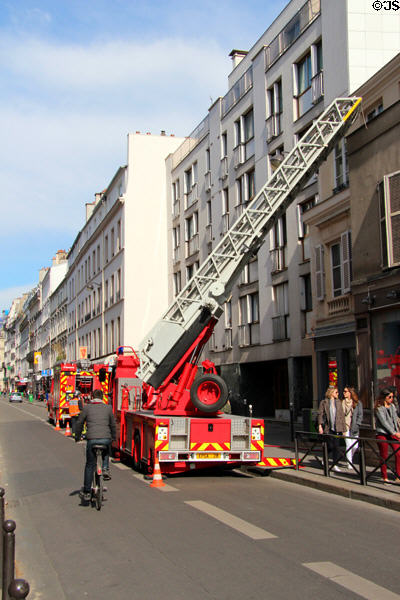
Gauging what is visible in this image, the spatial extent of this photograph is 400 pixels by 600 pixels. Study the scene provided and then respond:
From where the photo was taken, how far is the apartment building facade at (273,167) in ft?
66.2

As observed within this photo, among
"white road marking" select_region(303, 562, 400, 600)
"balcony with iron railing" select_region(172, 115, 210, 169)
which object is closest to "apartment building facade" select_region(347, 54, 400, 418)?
"white road marking" select_region(303, 562, 400, 600)

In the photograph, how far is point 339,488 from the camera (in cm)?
1030

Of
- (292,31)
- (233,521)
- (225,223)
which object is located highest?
(292,31)

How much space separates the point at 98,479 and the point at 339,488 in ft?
13.1

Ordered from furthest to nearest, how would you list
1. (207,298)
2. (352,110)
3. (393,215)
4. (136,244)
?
(136,244) → (352,110) → (393,215) → (207,298)

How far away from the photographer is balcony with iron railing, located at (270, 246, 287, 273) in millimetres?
25172

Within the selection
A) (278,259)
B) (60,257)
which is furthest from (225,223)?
(60,257)

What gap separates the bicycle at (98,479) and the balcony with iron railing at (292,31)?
748 inches

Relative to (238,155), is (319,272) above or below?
below

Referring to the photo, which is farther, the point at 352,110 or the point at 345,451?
the point at 352,110

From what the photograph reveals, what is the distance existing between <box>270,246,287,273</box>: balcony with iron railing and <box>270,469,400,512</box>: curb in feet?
44.9

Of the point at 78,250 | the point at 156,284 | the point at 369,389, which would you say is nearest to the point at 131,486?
the point at 369,389

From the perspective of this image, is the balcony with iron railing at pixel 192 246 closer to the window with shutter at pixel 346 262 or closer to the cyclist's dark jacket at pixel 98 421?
the window with shutter at pixel 346 262

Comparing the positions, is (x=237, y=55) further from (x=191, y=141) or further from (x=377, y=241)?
(x=377, y=241)
